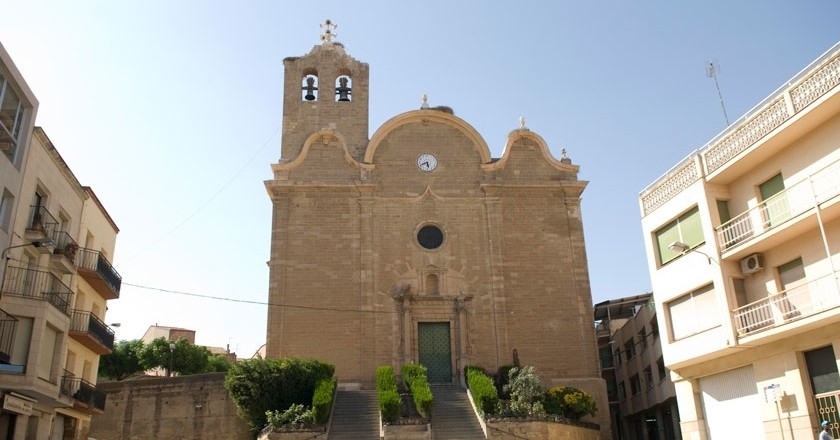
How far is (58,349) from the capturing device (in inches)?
656

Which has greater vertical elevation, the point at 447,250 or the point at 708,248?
the point at 447,250

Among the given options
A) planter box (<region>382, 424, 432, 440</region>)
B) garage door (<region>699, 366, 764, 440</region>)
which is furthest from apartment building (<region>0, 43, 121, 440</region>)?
garage door (<region>699, 366, 764, 440</region>)

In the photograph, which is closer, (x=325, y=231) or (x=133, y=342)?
(x=325, y=231)

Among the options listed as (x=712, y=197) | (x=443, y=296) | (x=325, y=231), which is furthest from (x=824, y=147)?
(x=325, y=231)

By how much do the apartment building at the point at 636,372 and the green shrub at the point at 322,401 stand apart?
10595 millimetres

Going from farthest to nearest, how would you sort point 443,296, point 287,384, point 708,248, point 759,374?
point 443,296 < point 287,384 < point 708,248 < point 759,374

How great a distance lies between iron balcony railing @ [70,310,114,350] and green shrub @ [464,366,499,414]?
383 inches

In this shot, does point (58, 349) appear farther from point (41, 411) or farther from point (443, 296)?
point (443, 296)

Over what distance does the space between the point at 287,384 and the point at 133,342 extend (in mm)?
23328

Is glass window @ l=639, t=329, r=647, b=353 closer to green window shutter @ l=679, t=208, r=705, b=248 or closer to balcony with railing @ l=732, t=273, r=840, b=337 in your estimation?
green window shutter @ l=679, t=208, r=705, b=248

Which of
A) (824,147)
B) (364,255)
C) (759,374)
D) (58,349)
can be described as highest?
(364,255)

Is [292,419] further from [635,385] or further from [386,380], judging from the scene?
[635,385]

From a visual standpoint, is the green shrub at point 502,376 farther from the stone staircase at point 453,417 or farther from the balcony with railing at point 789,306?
the balcony with railing at point 789,306

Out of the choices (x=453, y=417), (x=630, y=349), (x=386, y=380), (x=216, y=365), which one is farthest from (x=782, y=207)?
(x=216, y=365)
